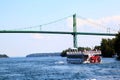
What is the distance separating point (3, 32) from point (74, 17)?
36.8 m

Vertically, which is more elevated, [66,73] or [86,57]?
[86,57]

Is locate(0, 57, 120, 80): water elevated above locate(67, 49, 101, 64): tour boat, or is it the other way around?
locate(67, 49, 101, 64): tour boat

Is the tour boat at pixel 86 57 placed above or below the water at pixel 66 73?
above

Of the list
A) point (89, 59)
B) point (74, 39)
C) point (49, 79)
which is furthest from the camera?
point (74, 39)

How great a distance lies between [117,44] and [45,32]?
25653 mm

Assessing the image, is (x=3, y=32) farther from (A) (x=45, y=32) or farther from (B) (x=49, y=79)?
(B) (x=49, y=79)

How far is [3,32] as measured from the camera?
148625 mm

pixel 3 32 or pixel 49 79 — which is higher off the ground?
pixel 3 32

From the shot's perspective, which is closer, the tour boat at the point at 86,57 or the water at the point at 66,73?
the water at the point at 66,73

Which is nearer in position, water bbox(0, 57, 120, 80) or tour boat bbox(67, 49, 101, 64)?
water bbox(0, 57, 120, 80)

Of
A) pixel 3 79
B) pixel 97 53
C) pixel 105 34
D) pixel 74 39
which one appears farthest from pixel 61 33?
pixel 3 79

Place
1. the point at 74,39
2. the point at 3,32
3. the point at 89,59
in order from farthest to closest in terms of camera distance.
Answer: the point at 74,39
the point at 3,32
the point at 89,59

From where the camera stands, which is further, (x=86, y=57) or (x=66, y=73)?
(x=86, y=57)

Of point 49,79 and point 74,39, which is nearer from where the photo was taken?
point 49,79
